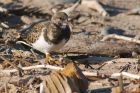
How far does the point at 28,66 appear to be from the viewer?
6.06 meters

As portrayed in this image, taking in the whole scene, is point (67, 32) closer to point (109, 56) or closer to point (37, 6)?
point (109, 56)

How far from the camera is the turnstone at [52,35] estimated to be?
655 centimetres

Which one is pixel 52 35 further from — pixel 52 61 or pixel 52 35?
pixel 52 61

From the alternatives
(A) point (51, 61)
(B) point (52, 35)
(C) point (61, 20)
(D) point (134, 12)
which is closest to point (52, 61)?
(A) point (51, 61)

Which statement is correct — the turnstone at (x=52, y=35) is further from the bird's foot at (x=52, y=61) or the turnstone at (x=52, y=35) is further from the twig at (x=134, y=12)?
the twig at (x=134, y=12)

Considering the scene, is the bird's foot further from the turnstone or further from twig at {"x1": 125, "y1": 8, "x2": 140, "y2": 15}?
twig at {"x1": 125, "y1": 8, "x2": 140, "y2": 15}

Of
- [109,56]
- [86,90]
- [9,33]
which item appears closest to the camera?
[86,90]

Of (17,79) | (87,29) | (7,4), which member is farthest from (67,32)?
(7,4)

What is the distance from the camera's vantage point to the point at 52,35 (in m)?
6.56

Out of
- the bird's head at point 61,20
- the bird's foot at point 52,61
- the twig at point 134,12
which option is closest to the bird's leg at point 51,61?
the bird's foot at point 52,61

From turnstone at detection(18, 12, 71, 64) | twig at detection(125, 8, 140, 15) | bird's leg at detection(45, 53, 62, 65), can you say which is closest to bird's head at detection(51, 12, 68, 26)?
turnstone at detection(18, 12, 71, 64)

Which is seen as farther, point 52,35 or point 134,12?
point 134,12

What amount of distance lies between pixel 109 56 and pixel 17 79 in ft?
5.52

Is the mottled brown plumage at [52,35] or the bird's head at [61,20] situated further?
the bird's head at [61,20]
